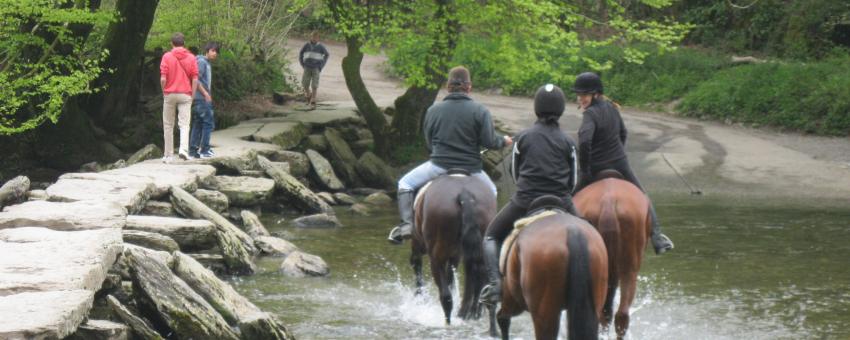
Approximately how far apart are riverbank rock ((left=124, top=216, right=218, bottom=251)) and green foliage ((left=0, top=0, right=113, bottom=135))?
448 cm

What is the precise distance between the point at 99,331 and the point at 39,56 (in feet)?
44.1

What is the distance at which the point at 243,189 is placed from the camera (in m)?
18.7

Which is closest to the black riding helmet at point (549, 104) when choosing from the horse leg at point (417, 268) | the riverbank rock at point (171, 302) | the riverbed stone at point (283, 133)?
the riverbank rock at point (171, 302)

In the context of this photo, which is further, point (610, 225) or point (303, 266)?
point (303, 266)

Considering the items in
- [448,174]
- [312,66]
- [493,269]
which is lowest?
[312,66]

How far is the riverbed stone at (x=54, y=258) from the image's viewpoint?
843 cm

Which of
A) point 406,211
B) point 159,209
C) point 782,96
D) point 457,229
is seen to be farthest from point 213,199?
point 782,96

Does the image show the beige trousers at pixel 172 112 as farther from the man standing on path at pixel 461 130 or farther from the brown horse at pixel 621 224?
the brown horse at pixel 621 224

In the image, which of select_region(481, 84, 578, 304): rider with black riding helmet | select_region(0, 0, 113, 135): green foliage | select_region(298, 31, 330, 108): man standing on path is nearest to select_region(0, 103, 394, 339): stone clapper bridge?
select_region(0, 0, 113, 135): green foliage

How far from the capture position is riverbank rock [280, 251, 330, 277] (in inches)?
561

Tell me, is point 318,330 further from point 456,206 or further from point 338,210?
point 338,210

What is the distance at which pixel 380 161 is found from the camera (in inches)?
957

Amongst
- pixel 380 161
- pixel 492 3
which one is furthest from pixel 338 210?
pixel 492 3

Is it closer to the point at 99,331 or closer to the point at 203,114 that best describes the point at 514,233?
the point at 99,331
